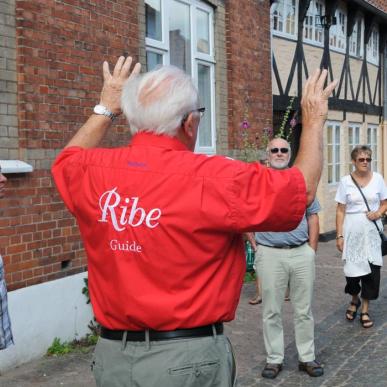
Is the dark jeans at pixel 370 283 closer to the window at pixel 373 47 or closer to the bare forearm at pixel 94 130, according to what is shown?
the bare forearm at pixel 94 130

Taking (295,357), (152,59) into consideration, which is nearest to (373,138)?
(152,59)

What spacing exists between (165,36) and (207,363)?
6.47 m

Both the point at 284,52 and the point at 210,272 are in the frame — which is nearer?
the point at 210,272

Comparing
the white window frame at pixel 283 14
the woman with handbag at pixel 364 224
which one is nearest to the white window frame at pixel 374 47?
the white window frame at pixel 283 14

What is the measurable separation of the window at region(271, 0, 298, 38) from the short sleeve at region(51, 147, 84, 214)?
1042 centimetres

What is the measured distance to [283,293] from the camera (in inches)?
215

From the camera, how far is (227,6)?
30.7ft

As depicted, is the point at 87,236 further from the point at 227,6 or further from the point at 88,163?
the point at 227,6

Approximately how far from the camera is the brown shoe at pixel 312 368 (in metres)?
5.39

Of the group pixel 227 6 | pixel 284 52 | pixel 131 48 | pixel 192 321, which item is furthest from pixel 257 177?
pixel 284 52

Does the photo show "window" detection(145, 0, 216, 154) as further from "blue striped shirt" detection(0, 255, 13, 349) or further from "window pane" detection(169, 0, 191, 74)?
"blue striped shirt" detection(0, 255, 13, 349)

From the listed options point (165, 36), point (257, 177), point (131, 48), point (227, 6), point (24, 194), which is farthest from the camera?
point (227, 6)

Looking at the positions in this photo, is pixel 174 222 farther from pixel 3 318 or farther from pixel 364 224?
pixel 364 224

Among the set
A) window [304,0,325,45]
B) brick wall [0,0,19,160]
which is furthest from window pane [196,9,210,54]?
window [304,0,325,45]
